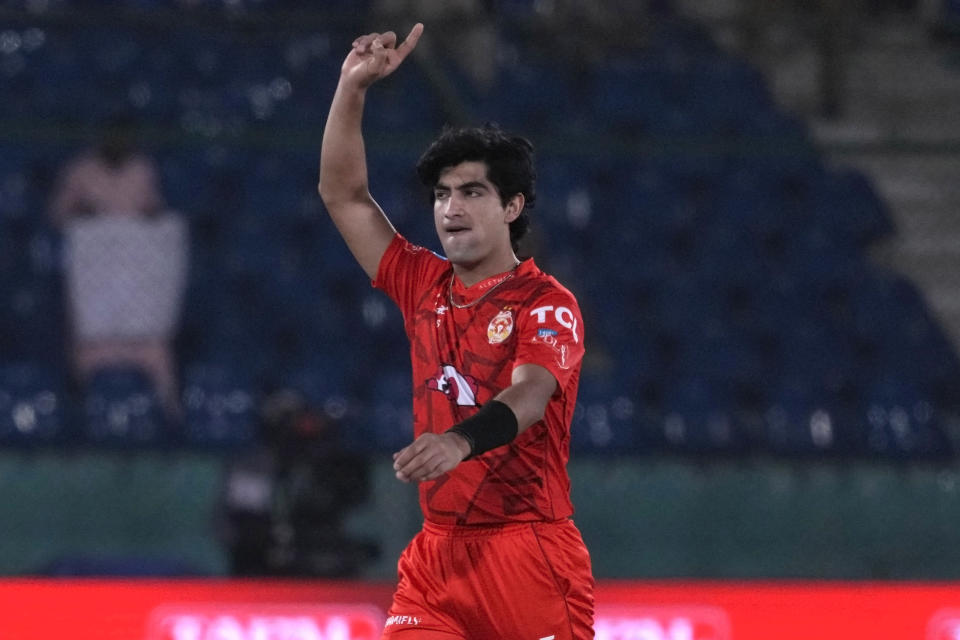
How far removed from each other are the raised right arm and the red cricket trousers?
873 mm

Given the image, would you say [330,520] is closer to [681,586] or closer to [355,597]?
[355,597]

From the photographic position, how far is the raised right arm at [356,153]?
4.21 m

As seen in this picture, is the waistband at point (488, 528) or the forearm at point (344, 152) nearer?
the waistband at point (488, 528)

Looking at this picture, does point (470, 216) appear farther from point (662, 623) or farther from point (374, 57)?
point (662, 623)

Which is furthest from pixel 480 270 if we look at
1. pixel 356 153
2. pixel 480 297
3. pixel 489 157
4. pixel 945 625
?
pixel 945 625

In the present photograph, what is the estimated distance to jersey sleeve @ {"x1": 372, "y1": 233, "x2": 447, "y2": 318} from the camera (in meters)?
4.19

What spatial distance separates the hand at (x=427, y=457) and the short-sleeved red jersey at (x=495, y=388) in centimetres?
62

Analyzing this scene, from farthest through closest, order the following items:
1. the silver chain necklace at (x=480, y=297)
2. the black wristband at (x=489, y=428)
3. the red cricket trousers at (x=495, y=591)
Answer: the silver chain necklace at (x=480, y=297) → the red cricket trousers at (x=495, y=591) → the black wristband at (x=489, y=428)

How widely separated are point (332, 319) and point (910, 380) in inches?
116

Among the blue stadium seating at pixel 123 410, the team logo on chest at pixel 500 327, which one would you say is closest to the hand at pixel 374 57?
the team logo on chest at pixel 500 327

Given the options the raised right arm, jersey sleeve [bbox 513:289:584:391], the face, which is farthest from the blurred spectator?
jersey sleeve [bbox 513:289:584:391]

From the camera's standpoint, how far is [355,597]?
5.84 metres

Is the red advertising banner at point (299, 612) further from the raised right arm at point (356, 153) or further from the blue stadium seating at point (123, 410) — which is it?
the raised right arm at point (356, 153)

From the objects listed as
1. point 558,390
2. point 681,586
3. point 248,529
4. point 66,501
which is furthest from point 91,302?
point 558,390
